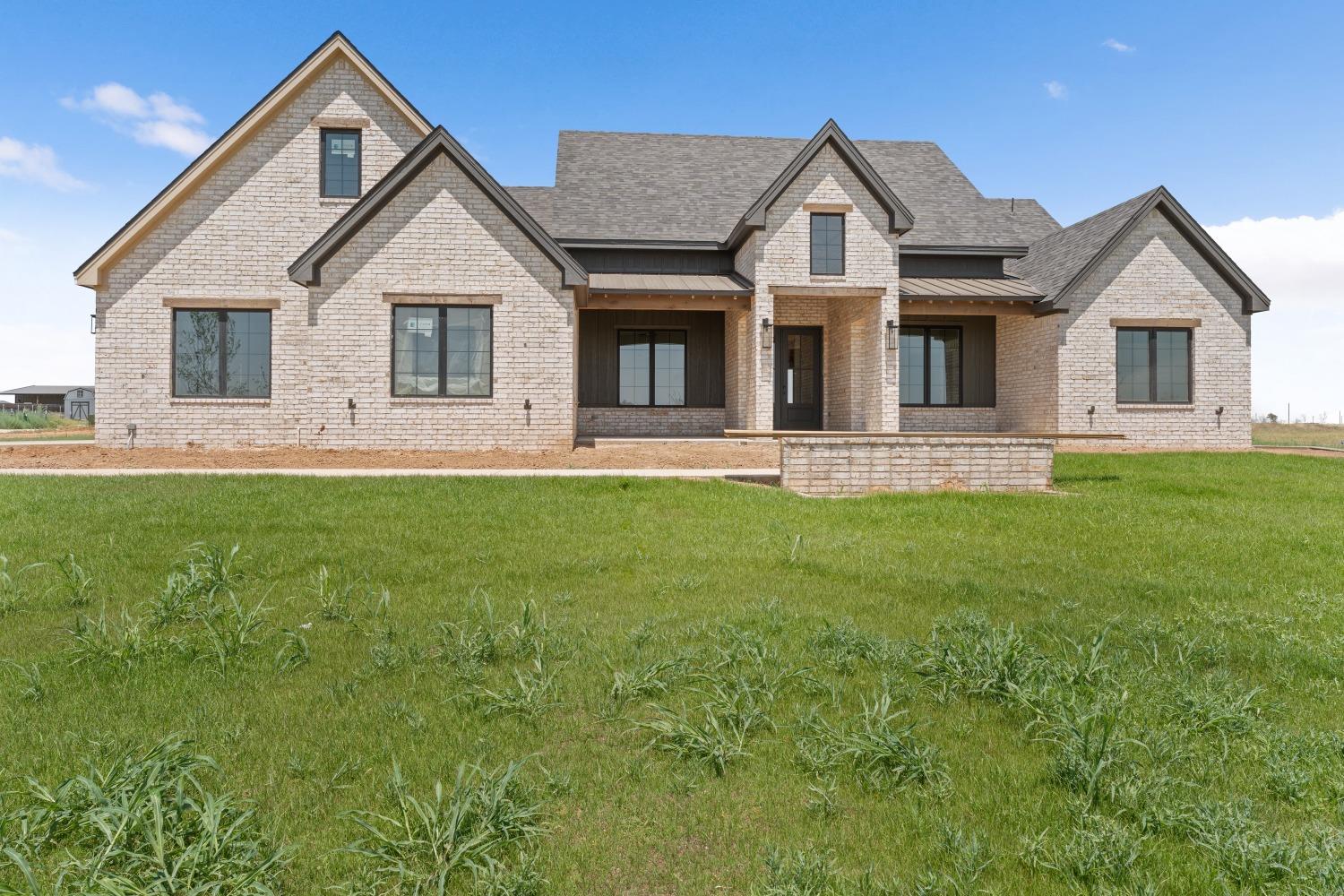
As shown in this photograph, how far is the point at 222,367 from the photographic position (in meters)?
16.5

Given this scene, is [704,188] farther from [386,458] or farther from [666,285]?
[386,458]

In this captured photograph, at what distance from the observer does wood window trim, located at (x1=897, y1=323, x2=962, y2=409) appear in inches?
826

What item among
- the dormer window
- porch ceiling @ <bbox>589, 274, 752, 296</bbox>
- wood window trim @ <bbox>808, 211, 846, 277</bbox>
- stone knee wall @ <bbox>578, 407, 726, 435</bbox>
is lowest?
stone knee wall @ <bbox>578, 407, 726, 435</bbox>

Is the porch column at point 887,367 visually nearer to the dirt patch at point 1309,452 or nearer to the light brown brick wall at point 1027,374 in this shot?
the light brown brick wall at point 1027,374

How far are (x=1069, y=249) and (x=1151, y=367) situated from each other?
3.86 meters

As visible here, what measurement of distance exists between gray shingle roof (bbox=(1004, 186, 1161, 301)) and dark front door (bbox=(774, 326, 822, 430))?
6154 millimetres

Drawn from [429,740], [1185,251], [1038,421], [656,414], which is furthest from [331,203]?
[1185,251]

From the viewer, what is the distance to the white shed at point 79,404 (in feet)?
154

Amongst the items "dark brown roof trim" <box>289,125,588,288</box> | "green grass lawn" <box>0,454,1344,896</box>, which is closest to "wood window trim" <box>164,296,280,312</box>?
"dark brown roof trim" <box>289,125,588,288</box>

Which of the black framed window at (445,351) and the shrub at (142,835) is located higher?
the black framed window at (445,351)

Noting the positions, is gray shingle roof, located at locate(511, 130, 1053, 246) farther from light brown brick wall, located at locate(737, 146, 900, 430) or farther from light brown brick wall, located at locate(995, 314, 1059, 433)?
light brown brick wall, located at locate(995, 314, 1059, 433)

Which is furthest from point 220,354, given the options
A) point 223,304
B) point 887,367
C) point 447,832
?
point 447,832

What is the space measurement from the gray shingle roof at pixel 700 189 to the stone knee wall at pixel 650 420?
4.60 meters

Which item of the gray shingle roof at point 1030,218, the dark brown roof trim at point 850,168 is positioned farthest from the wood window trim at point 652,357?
the gray shingle roof at point 1030,218
